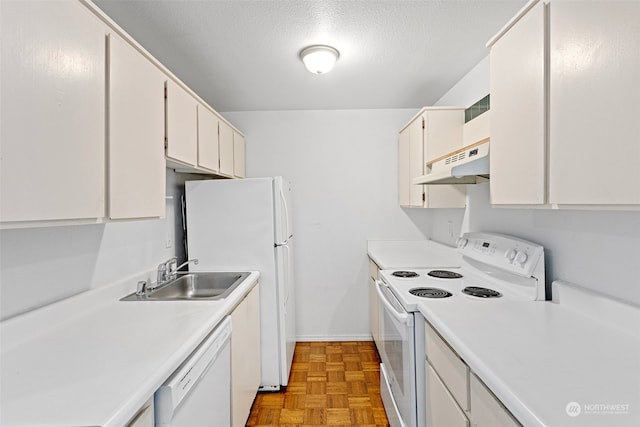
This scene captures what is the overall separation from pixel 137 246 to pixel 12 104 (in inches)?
50.7

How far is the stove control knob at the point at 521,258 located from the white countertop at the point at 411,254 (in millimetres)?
730

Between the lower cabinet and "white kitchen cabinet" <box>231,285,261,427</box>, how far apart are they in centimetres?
99

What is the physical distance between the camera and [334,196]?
3.27 meters

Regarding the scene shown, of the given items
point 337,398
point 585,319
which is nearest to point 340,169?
point 337,398

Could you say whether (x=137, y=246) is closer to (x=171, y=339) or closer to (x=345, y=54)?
(x=171, y=339)

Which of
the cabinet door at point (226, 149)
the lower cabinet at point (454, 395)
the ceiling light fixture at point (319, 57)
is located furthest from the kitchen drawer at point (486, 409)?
the cabinet door at point (226, 149)

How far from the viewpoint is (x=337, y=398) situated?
2271mm

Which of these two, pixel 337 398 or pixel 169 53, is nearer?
pixel 169 53

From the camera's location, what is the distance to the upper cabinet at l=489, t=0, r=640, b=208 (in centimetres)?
81

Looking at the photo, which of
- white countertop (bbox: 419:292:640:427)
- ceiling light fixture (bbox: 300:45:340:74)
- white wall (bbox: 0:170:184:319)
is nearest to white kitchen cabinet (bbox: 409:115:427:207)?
ceiling light fixture (bbox: 300:45:340:74)

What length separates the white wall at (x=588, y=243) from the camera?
1.10 m

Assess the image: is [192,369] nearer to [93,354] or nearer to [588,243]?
[93,354]

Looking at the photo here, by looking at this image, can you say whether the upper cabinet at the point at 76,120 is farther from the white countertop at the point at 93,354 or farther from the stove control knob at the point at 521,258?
the stove control knob at the point at 521,258

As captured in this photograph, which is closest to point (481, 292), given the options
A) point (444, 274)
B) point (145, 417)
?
point (444, 274)
